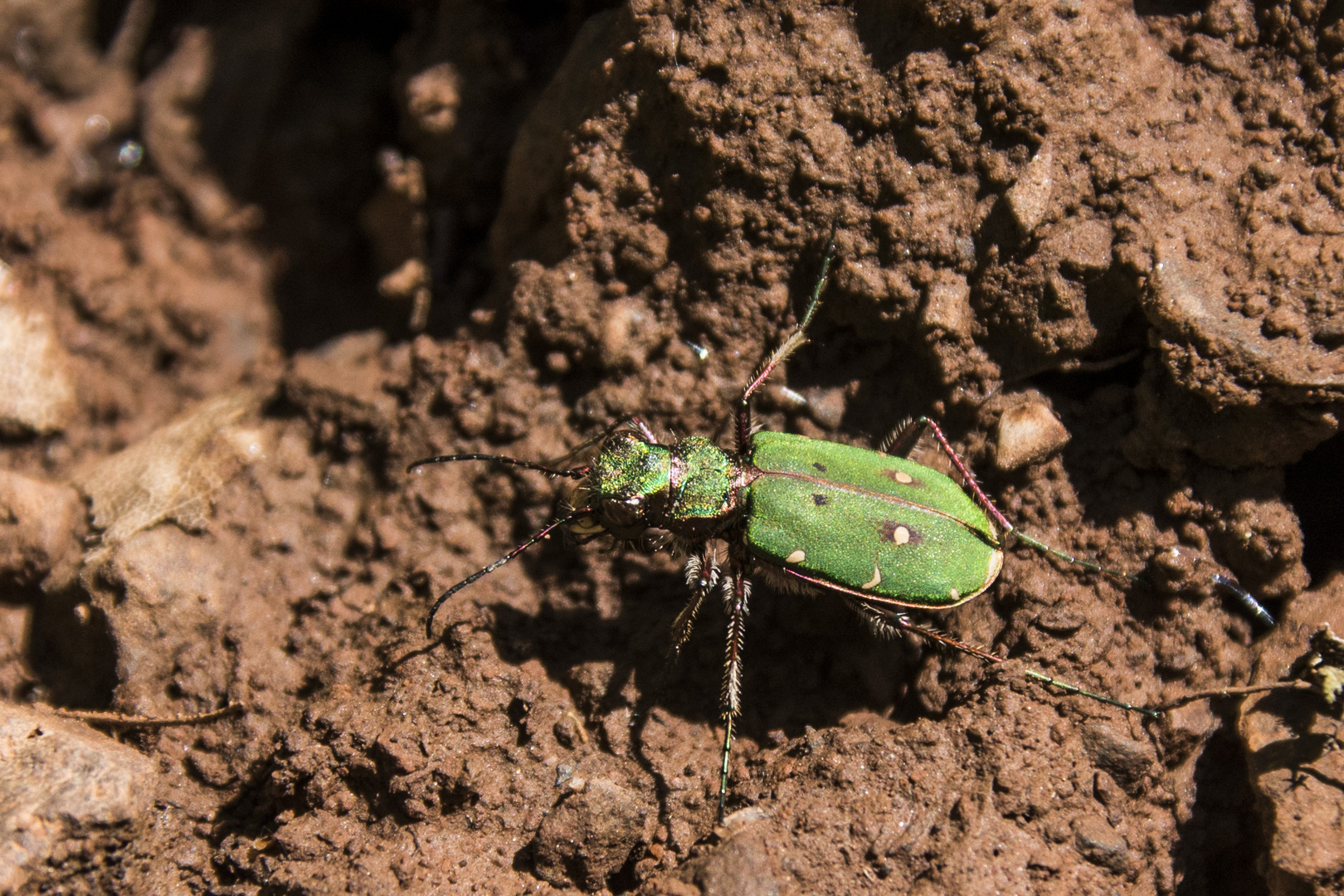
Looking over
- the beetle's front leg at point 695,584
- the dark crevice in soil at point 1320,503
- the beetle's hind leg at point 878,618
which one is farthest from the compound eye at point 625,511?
the dark crevice in soil at point 1320,503

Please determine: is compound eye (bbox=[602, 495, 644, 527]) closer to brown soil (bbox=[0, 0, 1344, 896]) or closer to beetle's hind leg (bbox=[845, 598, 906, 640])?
brown soil (bbox=[0, 0, 1344, 896])

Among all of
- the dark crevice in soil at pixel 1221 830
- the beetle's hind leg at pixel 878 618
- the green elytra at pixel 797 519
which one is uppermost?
the green elytra at pixel 797 519

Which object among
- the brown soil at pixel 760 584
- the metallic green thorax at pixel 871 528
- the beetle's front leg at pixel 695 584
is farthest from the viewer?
the beetle's front leg at pixel 695 584

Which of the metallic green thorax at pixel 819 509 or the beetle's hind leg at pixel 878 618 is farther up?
the metallic green thorax at pixel 819 509

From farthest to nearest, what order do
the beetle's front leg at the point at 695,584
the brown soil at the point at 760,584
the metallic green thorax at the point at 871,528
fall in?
the beetle's front leg at the point at 695,584 < the metallic green thorax at the point at 871,528 < the brown soil at the point at 760,584

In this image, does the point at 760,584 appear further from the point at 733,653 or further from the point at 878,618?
the point at 878,618

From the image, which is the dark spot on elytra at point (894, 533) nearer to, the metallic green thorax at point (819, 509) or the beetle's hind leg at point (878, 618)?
the metallic green thorax at point (819, 509)

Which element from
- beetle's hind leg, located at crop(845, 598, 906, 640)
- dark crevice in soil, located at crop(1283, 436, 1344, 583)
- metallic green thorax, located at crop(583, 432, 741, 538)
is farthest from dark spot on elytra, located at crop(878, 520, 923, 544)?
dark crevice in soil, located at crop(1283, 436, 1344, 583)

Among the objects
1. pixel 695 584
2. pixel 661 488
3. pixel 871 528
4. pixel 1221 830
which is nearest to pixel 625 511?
pixel 661 488
